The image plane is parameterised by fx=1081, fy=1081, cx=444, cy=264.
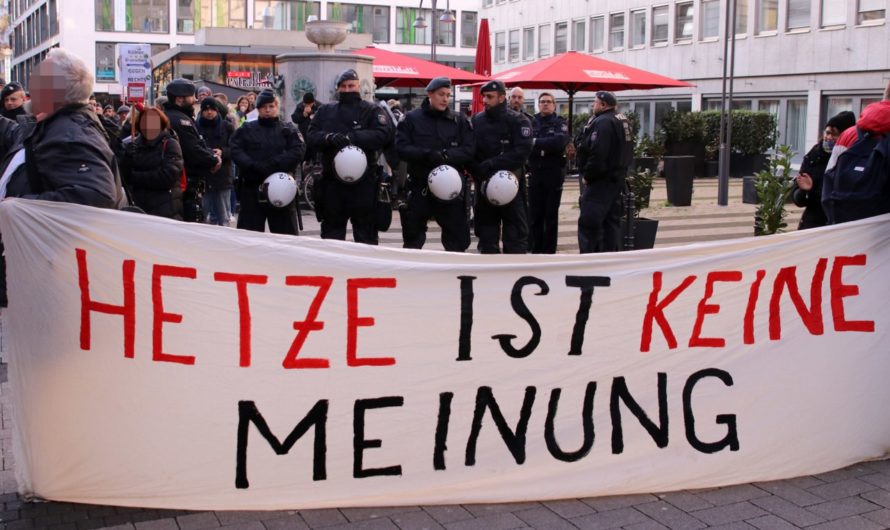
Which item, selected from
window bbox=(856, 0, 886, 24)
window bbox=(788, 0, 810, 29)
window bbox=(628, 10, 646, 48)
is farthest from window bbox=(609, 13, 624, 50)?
window bbox=(856, 0, 886, 24)

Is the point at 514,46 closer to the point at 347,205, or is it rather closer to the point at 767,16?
the point at 767,16

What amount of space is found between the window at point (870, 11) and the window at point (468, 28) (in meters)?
48.1

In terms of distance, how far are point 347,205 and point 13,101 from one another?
402cm

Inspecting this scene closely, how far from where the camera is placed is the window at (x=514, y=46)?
2254 inches

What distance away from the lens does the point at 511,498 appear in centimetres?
460

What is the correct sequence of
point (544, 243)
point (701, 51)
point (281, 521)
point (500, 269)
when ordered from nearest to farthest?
point (281, 521)
point (500, 269)
point (544, 243)
point (701, 51)

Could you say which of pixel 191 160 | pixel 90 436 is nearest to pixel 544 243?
pixel 191 160

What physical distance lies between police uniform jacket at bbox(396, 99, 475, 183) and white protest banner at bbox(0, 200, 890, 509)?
403 centimetres

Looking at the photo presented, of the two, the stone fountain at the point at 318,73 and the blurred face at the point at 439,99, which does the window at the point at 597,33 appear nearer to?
the stone fountain at the point at 318,73

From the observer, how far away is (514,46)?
5772 cm

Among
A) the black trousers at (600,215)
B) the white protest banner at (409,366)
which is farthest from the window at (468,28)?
the white protest banner at (409,366)

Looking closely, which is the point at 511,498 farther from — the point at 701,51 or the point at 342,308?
the point at 701,51

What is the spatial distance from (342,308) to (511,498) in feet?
3.55

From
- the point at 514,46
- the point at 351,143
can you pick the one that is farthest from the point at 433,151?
the point at 514,46
